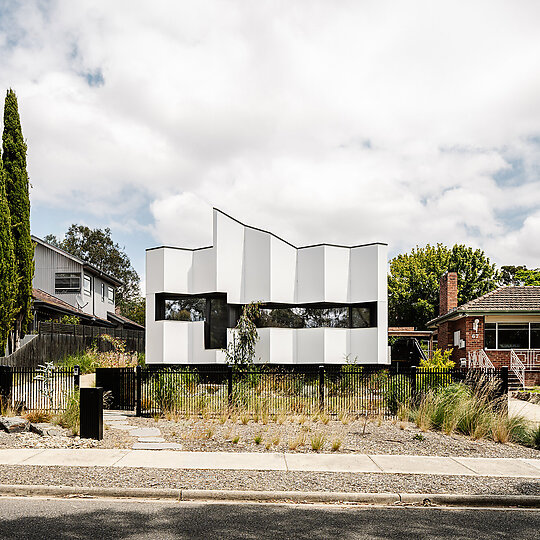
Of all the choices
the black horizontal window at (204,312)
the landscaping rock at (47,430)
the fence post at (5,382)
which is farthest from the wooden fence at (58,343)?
the landscaping rock at (47,430)

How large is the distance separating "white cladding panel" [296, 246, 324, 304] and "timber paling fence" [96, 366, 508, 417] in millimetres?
7761

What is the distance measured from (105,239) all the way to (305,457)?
207 feet

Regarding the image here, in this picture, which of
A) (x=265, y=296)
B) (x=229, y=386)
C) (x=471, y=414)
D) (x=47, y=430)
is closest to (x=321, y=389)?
(x=229, y=386)

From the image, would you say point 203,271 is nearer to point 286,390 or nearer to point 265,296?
point 265,296

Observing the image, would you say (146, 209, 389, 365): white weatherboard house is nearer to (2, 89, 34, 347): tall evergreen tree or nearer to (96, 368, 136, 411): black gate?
(2, 89, 34, 347): tall evergreen tree

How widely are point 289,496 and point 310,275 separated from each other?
16.1 metres

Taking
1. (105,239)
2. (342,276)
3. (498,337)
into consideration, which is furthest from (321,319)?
(105,239)

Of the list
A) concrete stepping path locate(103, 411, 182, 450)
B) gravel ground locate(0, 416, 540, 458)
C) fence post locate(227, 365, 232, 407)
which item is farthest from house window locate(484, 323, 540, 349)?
concrete stepping path locate(103, 411, 182, 450)

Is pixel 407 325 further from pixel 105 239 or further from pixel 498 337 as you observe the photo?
pixel 105 239

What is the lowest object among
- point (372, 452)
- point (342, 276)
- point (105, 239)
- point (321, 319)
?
point (372, 452)

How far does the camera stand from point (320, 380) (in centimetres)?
1569

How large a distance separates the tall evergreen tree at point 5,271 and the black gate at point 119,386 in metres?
3.22

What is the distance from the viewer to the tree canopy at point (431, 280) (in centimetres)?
→ 5481

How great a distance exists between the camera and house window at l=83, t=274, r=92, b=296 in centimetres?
4045
